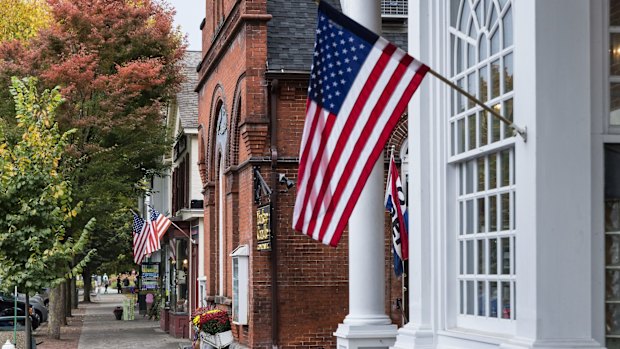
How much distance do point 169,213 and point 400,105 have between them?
3589cm

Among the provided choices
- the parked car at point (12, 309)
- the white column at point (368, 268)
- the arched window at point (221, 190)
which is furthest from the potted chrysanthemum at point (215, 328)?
the parked car at point (12, 309)

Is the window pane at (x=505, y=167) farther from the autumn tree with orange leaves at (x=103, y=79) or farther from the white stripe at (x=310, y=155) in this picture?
the autumn tree with orange leaves at (x=103, y=79)

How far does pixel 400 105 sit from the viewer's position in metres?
7.72

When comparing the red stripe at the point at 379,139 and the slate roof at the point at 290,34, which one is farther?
the slate roof at the point at 290,34

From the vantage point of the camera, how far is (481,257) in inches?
343

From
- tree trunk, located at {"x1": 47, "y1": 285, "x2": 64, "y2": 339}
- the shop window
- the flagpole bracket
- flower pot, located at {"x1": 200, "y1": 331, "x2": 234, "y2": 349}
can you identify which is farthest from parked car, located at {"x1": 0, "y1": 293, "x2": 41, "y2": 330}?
the flagpole bracket

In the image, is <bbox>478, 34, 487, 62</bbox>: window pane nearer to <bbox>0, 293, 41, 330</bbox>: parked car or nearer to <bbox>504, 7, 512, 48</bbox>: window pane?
<bbox>504, 7, 512, 48</bbox>: window pane

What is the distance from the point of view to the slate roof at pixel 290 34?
20.6 meters

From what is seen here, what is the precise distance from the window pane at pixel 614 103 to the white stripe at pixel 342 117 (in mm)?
1573

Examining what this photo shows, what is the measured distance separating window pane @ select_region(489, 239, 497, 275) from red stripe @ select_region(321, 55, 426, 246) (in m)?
1.16

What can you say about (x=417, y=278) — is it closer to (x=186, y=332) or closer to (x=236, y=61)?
(x=236, y=61)

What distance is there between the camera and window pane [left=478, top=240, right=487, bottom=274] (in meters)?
8.62

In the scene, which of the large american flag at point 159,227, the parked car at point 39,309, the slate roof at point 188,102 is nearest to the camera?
the large american flag at point 159,227

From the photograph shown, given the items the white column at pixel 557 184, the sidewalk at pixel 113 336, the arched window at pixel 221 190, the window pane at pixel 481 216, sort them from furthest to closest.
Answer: the sidewalk at pixel 113 336, the arched window at pixel 221 190, the window pane at pixel 481 216, the white column at pixel 557 184
